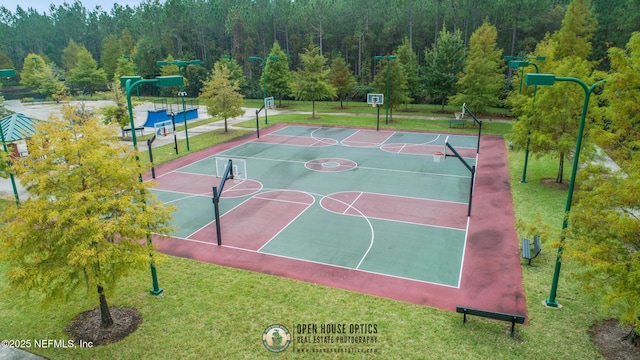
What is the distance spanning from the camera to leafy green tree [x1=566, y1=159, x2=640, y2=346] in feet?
27.7

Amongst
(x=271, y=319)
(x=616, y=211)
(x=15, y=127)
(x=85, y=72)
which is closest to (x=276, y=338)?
(x=271, y=319)

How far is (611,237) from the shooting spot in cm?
929

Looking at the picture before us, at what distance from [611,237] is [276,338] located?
315 inches

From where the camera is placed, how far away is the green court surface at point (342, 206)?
49.4 ft

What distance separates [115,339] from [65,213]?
11.4 feet

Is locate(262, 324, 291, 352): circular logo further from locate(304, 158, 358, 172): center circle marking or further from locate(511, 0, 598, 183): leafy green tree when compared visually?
locate(511, 0, 598, 183): leafy green tree

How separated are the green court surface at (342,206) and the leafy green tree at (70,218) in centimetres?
618

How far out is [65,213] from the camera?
911 centimetres

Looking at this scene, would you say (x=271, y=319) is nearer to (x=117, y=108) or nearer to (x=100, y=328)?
(x=100, y=328)

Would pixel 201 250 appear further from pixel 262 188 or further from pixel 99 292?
pixel 262 188

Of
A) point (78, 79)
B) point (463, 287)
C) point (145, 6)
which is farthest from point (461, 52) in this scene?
point (145, 6)

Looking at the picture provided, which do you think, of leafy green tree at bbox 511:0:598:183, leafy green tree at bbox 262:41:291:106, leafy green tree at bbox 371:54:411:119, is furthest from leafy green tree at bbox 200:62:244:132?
leafy green tree at bbox 511:0:598:183

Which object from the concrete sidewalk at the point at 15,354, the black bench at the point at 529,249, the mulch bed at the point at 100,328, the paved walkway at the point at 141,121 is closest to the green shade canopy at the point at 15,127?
the paved walkway at the point at 141,121

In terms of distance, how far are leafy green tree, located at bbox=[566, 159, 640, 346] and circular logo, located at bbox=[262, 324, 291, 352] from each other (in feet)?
22.4
